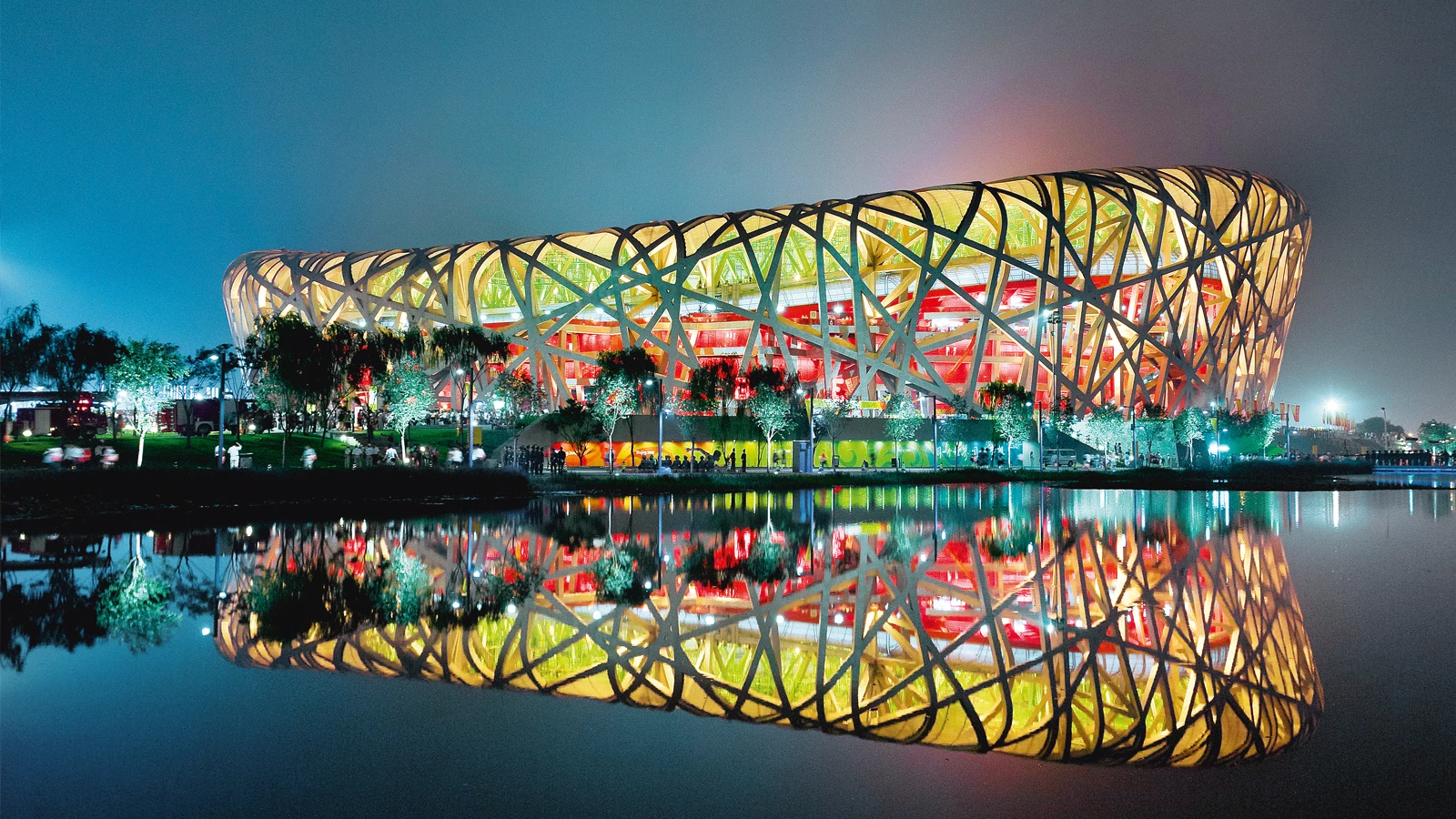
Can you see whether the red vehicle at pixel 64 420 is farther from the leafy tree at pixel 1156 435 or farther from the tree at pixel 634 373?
the leafy tree at pixel 1156 435

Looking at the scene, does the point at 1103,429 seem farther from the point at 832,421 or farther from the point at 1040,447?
the point at 832,421

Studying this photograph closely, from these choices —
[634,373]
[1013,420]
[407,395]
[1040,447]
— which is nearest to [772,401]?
[634,373]

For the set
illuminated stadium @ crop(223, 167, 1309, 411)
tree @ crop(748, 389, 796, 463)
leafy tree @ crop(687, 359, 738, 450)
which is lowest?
tree @ crop(748, 389, 796, 463)

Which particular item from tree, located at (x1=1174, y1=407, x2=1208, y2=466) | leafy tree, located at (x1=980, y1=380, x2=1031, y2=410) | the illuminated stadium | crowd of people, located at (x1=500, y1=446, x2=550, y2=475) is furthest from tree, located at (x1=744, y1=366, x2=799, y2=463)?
tree, located at (x1=1174, y1=407, x2=1208, y2=466)

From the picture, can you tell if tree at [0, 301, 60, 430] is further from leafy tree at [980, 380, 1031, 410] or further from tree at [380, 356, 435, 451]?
leafy tree at [980, 380, 1031, 410]

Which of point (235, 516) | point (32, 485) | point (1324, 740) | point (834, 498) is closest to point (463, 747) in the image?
point (1324, 740)

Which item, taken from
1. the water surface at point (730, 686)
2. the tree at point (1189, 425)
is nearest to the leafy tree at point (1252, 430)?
the tree at point (1189, 425)
